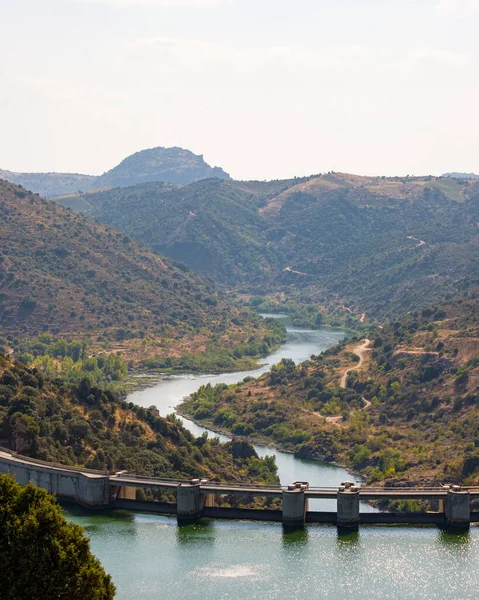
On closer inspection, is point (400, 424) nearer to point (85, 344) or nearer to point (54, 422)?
point (54, 422)

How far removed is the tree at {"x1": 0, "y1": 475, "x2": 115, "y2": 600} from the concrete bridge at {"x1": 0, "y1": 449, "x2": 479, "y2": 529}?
106 ft

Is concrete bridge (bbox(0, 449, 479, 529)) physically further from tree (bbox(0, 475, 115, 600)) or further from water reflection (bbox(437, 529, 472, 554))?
tree (bbox(0, 475, 115, 600))

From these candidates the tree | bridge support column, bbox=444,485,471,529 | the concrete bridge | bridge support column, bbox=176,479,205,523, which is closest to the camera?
the tree

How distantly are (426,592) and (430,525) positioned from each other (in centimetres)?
1265

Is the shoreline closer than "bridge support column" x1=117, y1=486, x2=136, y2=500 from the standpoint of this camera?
No

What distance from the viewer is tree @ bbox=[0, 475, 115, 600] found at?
2061 inches

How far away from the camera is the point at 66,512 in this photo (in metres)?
87.4

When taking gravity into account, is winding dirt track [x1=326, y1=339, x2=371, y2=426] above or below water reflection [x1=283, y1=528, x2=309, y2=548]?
above

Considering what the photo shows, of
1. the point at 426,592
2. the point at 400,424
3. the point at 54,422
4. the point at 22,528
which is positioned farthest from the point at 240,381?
the point at 22,528

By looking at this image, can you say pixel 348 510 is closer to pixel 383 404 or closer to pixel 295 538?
pixel 295 538

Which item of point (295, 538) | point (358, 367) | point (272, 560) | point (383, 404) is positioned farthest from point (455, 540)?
point (358, 367)

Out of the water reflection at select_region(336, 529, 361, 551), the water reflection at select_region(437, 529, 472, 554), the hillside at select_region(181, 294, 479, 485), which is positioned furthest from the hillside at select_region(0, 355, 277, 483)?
the water reflection at select_region(437, 529, 472, 554)

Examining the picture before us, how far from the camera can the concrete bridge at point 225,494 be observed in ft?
277

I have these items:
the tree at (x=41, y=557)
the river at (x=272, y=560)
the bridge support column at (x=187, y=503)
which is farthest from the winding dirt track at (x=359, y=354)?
the tree at (x=41, y=557)
